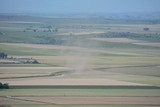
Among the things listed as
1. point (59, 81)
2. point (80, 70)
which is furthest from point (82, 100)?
point (80, 70)

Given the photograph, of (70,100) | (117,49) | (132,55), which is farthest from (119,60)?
(70,100)

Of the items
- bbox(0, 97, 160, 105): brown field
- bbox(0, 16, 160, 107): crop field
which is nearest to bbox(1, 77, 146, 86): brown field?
bbox(0, 16, 160, 107): crop field

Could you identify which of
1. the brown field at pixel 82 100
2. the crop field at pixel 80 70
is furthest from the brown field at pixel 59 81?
the brown field at pixel 82 100

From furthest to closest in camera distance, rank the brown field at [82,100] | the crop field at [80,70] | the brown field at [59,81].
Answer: the brown field at [59,81]
the crop field at [80,70]
the brown field at [82,100]

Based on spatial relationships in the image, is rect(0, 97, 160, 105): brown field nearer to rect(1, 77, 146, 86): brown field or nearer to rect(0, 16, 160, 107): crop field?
rect(0, 16, 160, 107): crop field

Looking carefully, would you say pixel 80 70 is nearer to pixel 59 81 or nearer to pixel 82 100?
pixel 59 81

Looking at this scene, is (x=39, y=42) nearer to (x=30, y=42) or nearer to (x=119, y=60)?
(x=30, y=42)

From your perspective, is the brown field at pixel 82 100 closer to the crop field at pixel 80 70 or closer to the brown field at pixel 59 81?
the crop field at pixel 80 70
